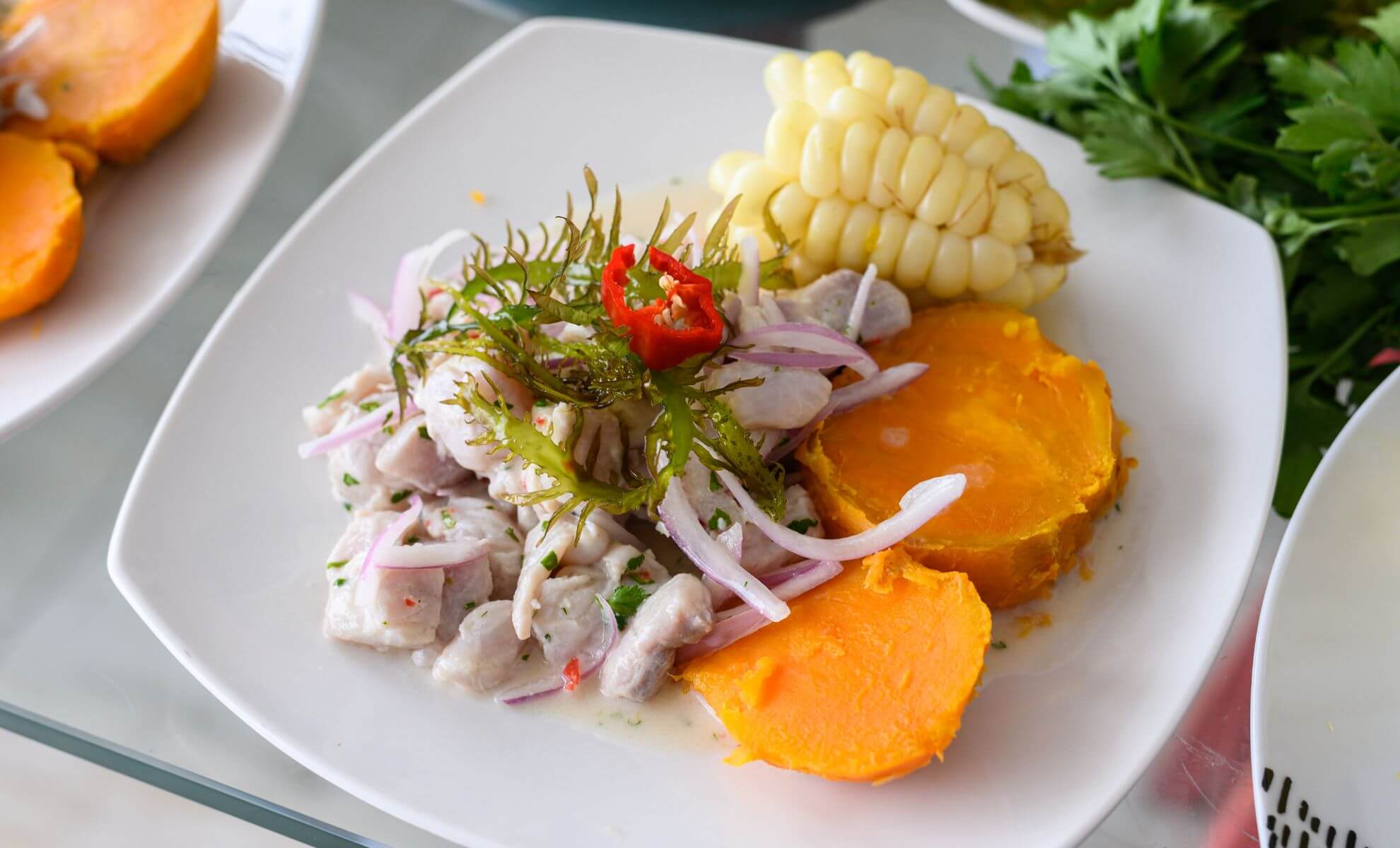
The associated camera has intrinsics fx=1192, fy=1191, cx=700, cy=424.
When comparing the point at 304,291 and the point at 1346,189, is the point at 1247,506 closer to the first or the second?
the point at 1346,189

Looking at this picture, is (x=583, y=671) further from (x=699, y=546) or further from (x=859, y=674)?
(x=859, y=674)

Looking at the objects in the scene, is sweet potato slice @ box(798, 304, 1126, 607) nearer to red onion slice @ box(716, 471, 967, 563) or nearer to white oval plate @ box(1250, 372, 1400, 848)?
red onion slice @ box(716, 471, 967, 563)

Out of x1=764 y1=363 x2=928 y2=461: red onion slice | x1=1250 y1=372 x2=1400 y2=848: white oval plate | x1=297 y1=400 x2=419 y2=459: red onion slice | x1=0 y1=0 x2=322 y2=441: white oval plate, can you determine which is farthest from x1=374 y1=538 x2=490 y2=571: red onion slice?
x1=1250 y1=372 x2=1400 y2=848: white oval plate

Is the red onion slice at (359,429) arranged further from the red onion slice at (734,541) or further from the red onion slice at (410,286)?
the red onion slice at (734,541)

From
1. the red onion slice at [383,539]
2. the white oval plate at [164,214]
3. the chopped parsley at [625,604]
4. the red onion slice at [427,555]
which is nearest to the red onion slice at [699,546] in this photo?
the chopped parsley at [625,604]

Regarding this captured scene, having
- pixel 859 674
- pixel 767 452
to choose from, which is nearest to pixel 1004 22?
pixel 767 452

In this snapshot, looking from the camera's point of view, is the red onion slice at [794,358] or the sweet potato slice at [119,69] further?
the sweet potato slice at [119,69]
